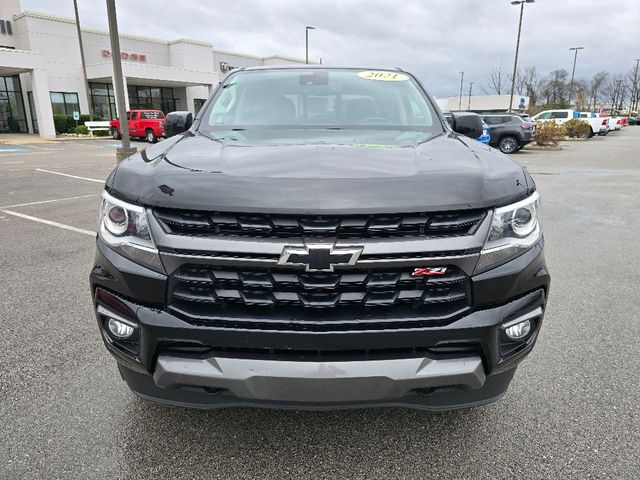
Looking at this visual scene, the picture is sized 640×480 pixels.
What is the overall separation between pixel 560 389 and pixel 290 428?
155 centimetres

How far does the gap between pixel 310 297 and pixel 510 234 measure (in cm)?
83

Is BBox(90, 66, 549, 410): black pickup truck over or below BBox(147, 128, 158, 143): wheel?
over

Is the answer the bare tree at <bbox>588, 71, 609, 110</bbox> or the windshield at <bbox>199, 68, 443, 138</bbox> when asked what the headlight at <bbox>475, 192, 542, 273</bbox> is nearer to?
the windshield at <bbox>199, 68, 443, 138</bbox>

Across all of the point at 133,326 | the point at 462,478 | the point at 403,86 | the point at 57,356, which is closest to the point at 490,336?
the point at 462,478

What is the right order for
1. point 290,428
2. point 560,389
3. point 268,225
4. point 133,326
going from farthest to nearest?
point 560,389 < point 290,428 < point 133,326 < point 268,225

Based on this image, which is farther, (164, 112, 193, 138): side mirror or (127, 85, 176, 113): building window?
(127, 85, 176, 113): building window

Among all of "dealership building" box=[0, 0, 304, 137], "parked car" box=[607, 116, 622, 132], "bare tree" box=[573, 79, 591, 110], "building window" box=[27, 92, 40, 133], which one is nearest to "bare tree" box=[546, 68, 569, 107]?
"bare tree" box=[573, 79, 591, 110]

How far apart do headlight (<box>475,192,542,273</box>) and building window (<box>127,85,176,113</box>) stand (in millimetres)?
41889

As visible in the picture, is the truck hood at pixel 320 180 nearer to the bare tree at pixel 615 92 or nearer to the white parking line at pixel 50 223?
the white parking line at pixel 50 223

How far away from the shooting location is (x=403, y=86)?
3490 mm

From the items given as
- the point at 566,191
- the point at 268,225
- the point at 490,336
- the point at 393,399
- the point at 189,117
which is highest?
the point at 189,117

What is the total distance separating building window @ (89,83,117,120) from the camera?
1443 inches

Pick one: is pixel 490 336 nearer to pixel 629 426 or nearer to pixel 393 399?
pixel 393 399

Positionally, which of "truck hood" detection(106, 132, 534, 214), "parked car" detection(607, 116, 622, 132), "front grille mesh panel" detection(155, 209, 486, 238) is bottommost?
"parked car" detection(607, 116, 622, 132)
